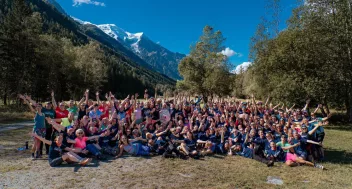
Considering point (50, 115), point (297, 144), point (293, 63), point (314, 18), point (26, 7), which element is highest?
point (26, 7)

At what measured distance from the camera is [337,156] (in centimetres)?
1175

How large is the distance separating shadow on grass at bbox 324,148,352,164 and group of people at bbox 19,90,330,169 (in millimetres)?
556

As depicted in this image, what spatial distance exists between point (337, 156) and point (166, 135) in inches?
334

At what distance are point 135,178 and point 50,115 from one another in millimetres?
5184

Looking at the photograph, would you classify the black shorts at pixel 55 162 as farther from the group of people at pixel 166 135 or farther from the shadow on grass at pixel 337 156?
the shadow on grass at pixel 337 156

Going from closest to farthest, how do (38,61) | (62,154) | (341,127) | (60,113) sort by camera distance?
(62,154) → (60,113) → (341,127) → (38,61)

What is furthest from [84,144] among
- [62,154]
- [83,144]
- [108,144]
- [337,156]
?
[337,156]

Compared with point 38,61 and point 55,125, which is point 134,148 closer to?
point 55,125

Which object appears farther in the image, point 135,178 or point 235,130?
point 235,130

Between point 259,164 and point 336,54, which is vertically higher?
point 336,54

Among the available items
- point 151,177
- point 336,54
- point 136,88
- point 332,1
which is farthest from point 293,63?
point 136,88

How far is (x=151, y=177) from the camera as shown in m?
8.25

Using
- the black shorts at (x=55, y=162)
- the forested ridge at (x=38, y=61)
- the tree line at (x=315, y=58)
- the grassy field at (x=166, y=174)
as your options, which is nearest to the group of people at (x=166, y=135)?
the black shorts at (x=55, y=162)

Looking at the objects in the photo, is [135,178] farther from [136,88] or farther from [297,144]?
[136,88]
